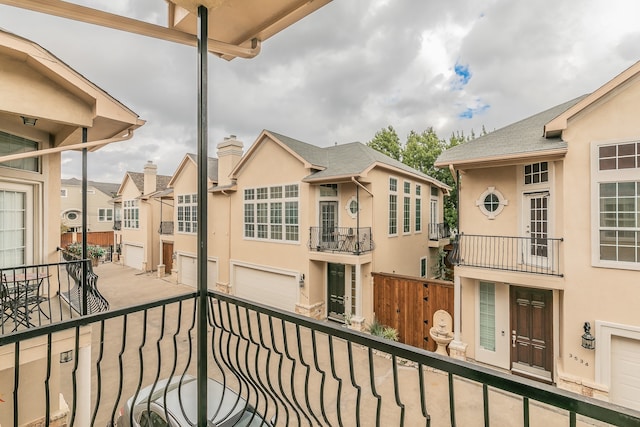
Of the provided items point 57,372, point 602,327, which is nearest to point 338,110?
point 602,327

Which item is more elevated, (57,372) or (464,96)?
(464,96)

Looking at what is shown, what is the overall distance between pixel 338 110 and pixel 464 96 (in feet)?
33.6

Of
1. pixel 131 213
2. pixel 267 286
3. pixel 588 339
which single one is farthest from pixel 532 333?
pixel 131 213

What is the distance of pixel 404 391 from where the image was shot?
6.07 meters

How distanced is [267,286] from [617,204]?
986 centimetres

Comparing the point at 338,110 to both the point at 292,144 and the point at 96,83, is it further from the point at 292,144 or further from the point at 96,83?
the point at 96,83

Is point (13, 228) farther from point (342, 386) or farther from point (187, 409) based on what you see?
point (342, 386)

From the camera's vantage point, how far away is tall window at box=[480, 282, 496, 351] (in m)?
7.19

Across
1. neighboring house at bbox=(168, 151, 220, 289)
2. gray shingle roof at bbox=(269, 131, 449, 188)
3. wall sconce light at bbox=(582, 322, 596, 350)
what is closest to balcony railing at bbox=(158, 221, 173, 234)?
neighboring house at bbox=(168, 151, 220, 289)

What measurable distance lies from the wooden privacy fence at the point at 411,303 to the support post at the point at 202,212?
7195 mm

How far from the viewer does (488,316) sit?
23.8ft

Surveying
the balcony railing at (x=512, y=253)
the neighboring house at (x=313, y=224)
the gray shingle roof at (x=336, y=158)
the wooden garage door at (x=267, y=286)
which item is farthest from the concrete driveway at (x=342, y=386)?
the gray shingle roof at (x=336, y=158)

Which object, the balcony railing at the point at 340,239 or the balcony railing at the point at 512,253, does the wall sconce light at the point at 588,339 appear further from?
the balcony railing at the point at 340,239

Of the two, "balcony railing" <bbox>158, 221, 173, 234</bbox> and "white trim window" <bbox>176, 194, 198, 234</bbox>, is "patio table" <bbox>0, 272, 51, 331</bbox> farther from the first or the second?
"balcony railing" <bbox>158, 221, 173, 234</bbox>
